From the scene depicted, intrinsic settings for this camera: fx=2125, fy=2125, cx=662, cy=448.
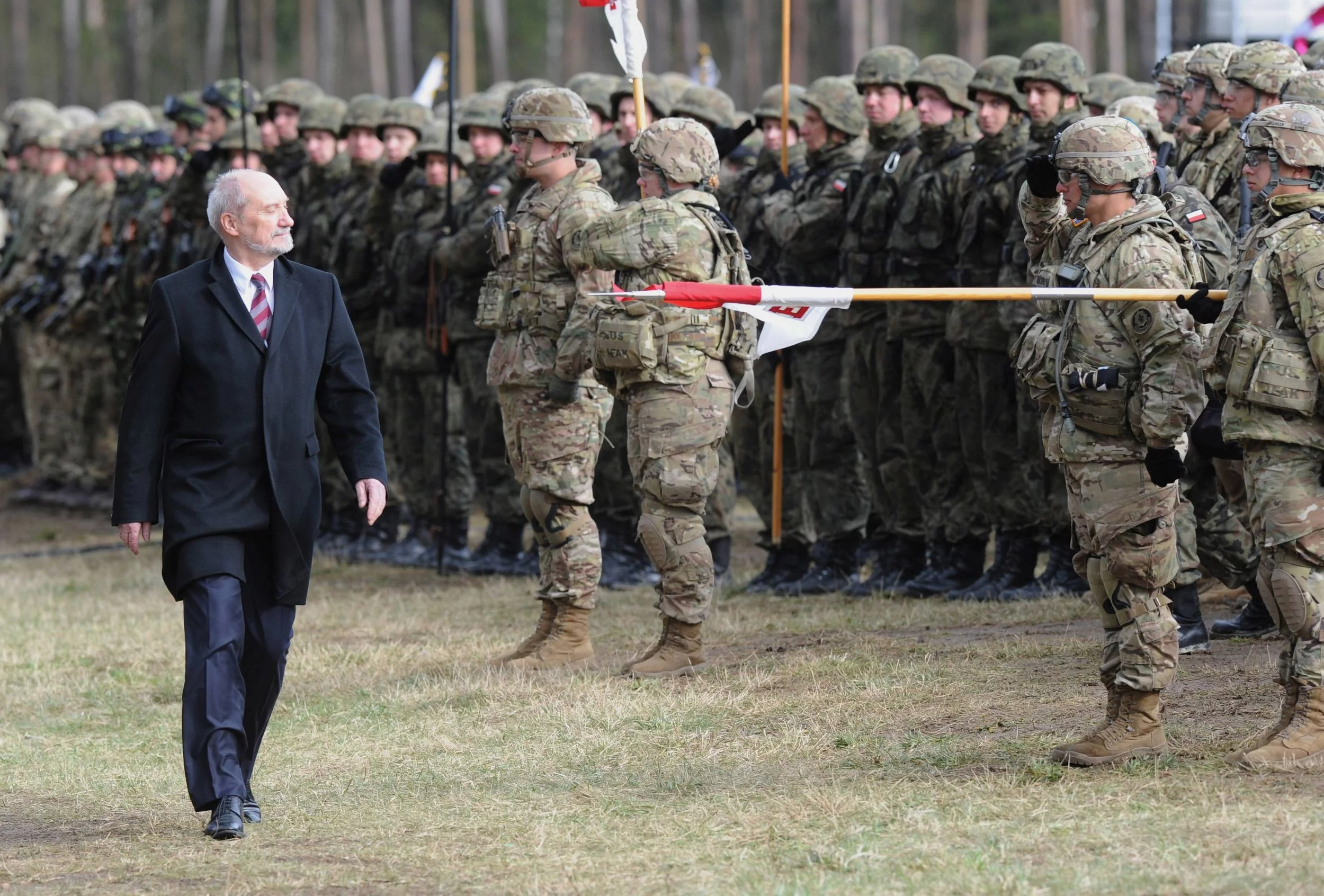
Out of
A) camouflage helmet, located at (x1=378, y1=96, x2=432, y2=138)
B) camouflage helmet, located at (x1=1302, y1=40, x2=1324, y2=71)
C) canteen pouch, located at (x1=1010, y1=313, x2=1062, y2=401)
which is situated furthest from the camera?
camouflage helmet, located at (x1=378, y1=96, x2=432, y2=138)

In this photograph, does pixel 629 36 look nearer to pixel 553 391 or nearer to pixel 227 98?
pixel 553 391

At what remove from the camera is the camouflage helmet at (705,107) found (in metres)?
13.5

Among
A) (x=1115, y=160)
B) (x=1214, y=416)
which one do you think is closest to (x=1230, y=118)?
(x=1214, y=416)

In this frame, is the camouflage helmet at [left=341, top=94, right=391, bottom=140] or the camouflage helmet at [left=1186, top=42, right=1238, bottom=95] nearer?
the camouflage helmet at [left=1186, top=42, right=1238, bottom=95]

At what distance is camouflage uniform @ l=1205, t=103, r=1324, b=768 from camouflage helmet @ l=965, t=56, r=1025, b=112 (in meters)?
4.33

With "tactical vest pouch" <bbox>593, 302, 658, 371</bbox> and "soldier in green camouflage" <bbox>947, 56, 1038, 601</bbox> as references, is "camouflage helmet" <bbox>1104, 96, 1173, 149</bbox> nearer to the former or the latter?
"soldier in green camouflage" <bbox>947, 56, 1038, 601</bbox>

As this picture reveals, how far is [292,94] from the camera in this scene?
16016 millimetres

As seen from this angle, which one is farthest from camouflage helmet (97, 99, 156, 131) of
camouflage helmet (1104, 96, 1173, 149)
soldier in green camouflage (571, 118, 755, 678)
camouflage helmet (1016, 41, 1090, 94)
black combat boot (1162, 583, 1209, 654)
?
black combat boot (1162, 583, 1209, 654)

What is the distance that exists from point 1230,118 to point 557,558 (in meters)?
3.70

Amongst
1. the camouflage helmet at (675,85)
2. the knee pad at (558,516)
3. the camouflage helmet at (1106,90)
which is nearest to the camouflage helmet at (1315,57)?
the camouflage helmet at (1106,90)

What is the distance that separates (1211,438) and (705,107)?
5.80m

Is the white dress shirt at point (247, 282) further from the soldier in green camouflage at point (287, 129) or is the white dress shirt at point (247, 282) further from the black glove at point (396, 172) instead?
the soldier in green camouflage at point (287, 129)

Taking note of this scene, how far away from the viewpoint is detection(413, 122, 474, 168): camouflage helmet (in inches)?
555

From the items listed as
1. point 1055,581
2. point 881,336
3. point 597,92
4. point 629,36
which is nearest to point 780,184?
point 881,336
